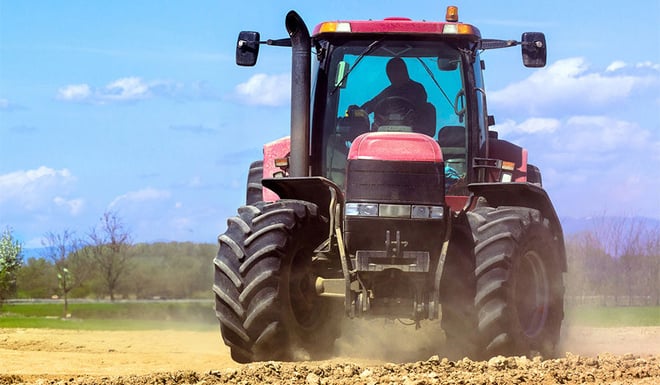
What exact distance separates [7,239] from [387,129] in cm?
2723

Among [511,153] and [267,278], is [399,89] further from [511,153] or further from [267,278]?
[267,278]

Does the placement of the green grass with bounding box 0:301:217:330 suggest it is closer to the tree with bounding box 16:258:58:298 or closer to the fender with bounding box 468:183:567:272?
the tree with bounding box 16:258:58:298

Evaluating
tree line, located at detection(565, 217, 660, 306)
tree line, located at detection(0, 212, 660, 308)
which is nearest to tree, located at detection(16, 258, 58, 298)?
tree line, located at detection(0, 212, 660, 308)

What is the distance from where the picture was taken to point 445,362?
8.12m

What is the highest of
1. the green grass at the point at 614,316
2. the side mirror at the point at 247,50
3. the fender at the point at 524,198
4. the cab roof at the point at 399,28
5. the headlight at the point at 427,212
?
the cab roof at the point at 399,28

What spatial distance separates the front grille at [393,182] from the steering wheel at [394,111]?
1211mm

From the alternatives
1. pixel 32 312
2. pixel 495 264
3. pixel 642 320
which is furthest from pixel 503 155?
pixel 32 312

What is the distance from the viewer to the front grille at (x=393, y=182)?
27.7ft

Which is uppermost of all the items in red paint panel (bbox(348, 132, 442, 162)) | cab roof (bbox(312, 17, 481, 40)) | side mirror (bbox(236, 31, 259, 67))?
cab roof (bbox(312, 17, 481, 40))

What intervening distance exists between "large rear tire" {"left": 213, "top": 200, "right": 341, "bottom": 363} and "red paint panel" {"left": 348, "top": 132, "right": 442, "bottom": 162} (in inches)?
27.2

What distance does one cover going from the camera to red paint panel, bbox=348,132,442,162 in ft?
27.9

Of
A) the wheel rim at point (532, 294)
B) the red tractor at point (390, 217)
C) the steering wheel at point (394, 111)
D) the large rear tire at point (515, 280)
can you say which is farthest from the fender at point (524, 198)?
the steering wheel at point (394, 111)

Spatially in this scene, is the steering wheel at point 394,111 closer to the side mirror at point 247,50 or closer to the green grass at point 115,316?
the side mirror at point 247,50

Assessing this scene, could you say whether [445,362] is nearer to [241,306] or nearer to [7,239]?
[241,306]
